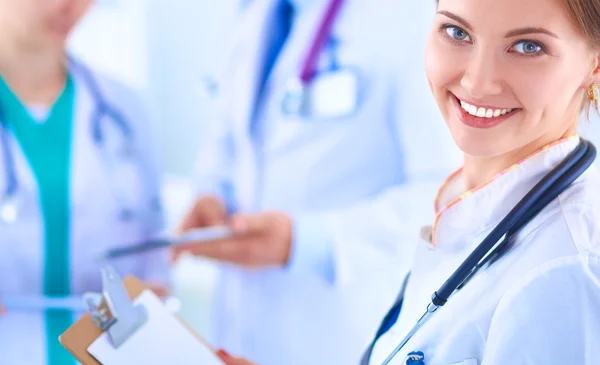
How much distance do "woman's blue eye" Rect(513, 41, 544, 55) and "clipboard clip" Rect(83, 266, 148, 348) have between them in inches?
20.9

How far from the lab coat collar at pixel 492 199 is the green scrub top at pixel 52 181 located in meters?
0.78

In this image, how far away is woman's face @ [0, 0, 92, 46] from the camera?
47.6 inches

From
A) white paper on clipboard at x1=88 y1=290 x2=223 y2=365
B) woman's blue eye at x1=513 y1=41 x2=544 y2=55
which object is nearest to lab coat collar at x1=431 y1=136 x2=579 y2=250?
woman's blue eye at x1=513 y1=41 x2=544 y2=55

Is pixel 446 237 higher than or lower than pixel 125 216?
higher

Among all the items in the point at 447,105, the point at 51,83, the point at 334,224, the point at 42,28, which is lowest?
the point at 334,224

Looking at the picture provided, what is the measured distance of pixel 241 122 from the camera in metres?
1.43

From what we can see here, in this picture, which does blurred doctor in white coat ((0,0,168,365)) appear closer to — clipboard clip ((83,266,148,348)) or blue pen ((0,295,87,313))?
blue pen ((0,295,87,313))

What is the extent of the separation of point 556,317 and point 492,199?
0.16 metres

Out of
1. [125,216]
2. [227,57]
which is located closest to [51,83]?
[125,216]

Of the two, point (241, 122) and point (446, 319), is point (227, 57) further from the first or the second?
point (446, 319)

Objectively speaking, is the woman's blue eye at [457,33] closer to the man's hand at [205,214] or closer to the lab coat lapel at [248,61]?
the lab coat lapel at [248,61]

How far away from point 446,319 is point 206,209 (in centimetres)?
90

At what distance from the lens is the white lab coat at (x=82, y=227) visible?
1228 mm

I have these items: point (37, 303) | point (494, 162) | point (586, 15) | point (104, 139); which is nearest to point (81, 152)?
point (104, 139)
